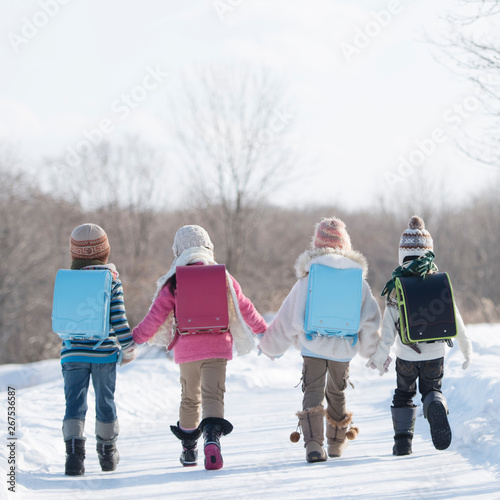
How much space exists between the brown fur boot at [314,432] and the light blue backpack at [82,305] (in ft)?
5.26

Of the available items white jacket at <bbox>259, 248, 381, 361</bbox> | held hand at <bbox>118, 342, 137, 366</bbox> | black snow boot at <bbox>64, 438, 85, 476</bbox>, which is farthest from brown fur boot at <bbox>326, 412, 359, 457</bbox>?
black snow boot at <bbox>64, 438, 85, 476</bbox>

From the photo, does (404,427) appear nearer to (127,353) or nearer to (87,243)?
(127,353)

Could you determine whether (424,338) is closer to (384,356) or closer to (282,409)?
(384,356)

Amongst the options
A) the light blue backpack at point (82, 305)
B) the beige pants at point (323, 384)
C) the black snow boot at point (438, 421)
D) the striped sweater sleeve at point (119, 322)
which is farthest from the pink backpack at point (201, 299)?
the black snow boot at point (438, 421)

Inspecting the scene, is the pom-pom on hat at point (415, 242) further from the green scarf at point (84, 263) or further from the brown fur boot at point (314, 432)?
the green scarf at point (84, 263)

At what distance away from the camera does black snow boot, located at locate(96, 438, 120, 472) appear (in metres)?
5.10

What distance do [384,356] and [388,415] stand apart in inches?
94.0

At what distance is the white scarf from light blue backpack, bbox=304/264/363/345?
49 cm

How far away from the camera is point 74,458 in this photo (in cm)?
496

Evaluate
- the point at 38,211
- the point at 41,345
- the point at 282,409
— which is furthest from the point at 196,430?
the point at 38,211

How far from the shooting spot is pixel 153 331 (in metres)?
5.30

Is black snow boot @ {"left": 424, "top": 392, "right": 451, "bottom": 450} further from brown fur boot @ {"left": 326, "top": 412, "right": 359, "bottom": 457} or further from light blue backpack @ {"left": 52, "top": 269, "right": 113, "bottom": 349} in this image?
light blue backpack @ {"left": 52, "top": 269, "right": 113, "bottom": 349}

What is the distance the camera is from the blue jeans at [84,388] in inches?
199

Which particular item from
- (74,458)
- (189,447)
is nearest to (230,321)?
(189,447)
